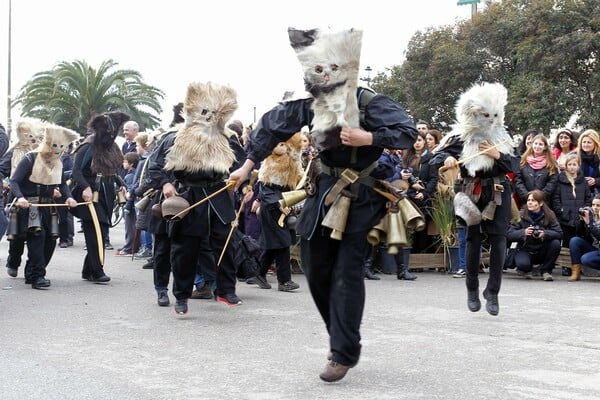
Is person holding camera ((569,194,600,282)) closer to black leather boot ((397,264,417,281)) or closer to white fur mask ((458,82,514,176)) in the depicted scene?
black leather boot ((397,264,417,281))

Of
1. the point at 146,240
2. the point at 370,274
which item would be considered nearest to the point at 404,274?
the point at 370,274

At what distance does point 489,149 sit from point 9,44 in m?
49.2

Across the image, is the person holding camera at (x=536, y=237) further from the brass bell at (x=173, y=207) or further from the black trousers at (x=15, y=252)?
the black trousers at (x=15, y=252)

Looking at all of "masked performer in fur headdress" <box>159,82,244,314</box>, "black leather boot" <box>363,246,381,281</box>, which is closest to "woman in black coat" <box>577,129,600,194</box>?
"black leather boot" <box>363,246,381,281</box>

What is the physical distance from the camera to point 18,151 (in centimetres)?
1209

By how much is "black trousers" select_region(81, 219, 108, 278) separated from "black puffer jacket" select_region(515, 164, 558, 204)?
5.50m

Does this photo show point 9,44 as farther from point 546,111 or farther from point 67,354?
point 67,354

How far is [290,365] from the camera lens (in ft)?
21.8

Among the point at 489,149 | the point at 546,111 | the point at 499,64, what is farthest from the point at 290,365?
the point at 499,64

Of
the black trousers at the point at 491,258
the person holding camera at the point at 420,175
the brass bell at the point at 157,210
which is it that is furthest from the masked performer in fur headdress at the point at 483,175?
the person holding camera at the point at 420,175

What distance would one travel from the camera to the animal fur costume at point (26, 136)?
12.1 metres

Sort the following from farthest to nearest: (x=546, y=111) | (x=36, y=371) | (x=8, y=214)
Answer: (x=546, y=111), (x=8, y=214), (x=36, y=371)

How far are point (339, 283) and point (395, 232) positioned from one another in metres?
0.48

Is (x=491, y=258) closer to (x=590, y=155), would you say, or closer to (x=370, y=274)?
(x=370, y=274)
